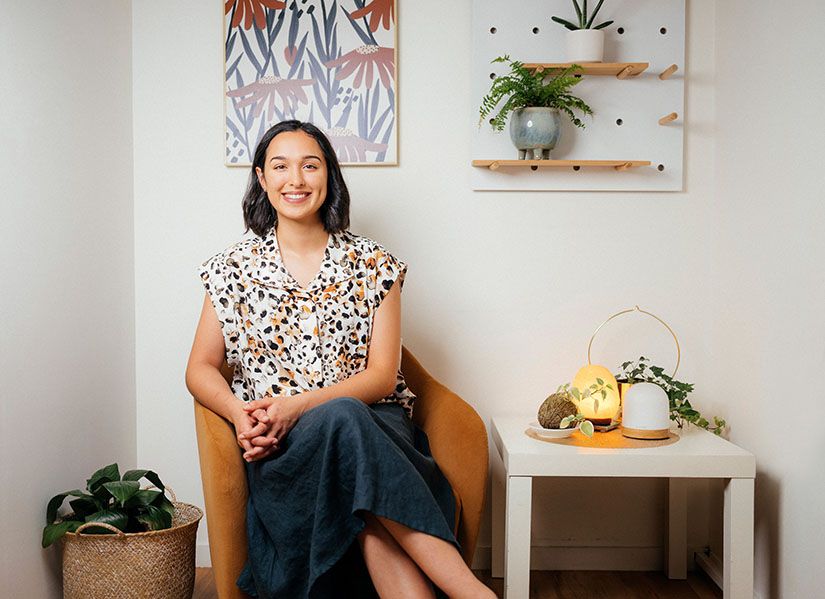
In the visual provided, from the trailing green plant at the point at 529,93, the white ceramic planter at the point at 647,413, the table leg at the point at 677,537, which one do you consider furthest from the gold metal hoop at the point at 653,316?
the trailing green plant at the point at 529,93

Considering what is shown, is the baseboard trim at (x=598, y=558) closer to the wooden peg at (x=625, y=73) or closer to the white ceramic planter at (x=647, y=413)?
the white ceramic planter at (x=647, y=413)

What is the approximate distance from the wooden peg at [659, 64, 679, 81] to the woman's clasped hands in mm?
1544

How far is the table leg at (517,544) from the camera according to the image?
6.59 feet

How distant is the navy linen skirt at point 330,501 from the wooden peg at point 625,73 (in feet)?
4.56

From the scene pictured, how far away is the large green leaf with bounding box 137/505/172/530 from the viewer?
204 centimetres

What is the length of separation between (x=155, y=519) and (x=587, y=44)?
185cm

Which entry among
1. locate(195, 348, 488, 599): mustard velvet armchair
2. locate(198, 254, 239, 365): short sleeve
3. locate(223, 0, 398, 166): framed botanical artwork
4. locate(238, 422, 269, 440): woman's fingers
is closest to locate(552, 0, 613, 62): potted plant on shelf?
locate(223, 0, 398, 166): framed botanical artwork

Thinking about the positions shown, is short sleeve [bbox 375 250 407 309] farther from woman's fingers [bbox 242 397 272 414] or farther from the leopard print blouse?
woman's fingers [bbox 242 397 272 414]

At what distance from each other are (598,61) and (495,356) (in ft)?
3.24

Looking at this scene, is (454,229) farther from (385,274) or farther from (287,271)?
(287,271)

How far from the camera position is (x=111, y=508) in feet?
6.68

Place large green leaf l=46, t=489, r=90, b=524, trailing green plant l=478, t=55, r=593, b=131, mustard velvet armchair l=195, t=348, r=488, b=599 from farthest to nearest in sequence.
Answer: trailing green plant l=478, t=55, r=593, b=131, large green leaf l=46, t=489, r=90, b=524, mustard velvet armchair l=195, t=348, r=488, b=599

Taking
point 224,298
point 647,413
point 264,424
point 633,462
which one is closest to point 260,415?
point 264,424

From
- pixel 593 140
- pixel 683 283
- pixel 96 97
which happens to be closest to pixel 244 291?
pixel 96 97
